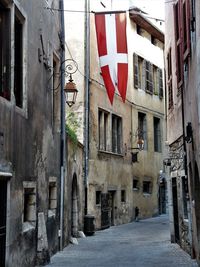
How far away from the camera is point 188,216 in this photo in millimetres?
11242

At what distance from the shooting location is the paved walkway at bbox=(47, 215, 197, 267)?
10.6 meters

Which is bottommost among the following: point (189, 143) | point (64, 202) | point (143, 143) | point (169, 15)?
point (64, 202)

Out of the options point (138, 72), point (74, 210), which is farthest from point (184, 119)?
point (138, 72)

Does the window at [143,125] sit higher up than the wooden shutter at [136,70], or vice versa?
the wooden shutter at [136,70]

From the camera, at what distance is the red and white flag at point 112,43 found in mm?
13328

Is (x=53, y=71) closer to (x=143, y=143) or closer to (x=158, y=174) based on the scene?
(x=143, y=143)

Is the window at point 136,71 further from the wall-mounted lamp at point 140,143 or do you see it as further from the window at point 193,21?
the window at point 193,21

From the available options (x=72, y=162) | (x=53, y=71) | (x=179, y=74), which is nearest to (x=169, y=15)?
(x=179, y=74)

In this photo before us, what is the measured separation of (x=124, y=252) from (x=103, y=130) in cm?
848

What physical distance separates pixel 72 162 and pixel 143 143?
991 centimetres

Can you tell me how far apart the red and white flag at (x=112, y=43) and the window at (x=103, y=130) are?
21.2ft

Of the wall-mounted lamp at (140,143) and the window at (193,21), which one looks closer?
the window at (193,21)

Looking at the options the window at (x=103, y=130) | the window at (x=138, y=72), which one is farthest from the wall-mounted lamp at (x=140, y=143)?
the window at (x=103, y=130)

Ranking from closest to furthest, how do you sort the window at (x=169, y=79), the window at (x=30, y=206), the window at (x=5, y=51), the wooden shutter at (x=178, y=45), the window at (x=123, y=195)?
the window at (x=5, y=51)
the window at (x=30, y=206)
the wooden shutter at (x=178, y=45)
the window at (x=169, y=79)
the window at (x=123, y=195)
